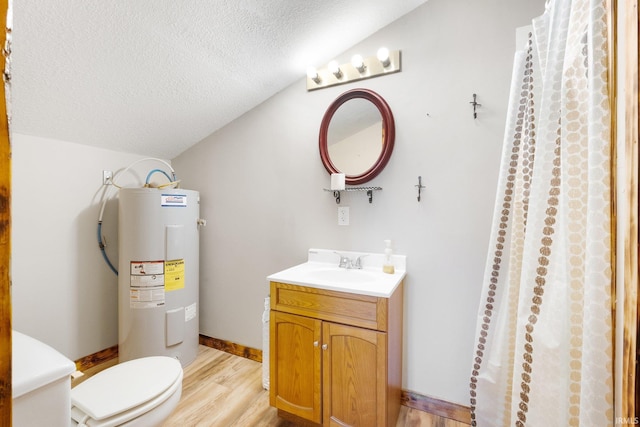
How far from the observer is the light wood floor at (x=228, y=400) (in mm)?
1489

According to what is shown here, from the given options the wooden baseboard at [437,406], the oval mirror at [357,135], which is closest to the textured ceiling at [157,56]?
the oval mirror at [357,135]

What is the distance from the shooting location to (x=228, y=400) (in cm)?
166

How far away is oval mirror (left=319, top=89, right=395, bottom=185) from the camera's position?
65.1 inches

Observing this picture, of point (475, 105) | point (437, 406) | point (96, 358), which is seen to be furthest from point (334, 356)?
point (96, 358)

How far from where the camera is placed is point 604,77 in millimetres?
681

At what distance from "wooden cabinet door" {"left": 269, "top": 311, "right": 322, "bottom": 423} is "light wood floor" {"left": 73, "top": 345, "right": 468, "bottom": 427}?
7.3 inches

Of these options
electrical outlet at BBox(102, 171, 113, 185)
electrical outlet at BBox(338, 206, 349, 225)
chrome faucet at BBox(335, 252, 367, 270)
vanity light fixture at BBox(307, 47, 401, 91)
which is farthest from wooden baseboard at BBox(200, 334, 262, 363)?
vanity light fixture at BBox(307, 47, 401, 91)

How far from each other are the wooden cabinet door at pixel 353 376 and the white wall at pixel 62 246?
5.58 feet

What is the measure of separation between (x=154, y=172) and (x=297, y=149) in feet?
4.11

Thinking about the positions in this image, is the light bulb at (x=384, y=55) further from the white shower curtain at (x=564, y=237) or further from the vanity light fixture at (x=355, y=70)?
the white shower curtain at (x=564, y=237)

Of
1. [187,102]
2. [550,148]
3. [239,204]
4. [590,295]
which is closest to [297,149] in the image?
[239,204]

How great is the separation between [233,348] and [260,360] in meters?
0.26

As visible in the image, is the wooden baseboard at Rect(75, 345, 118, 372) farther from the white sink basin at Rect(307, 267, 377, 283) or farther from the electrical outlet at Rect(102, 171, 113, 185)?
the white sink basin at Rect(307, 267, 377, 283)

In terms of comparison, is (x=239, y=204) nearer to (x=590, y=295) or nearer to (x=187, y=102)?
(x=187, y=102)
